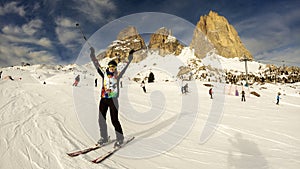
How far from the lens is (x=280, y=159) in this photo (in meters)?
4.87

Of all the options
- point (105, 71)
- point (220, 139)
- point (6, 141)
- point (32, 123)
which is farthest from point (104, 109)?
point (220, 139)

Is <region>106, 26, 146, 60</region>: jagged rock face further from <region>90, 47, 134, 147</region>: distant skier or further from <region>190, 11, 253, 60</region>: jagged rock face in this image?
<region>190, 11, 253, 60</region>: jagged rock face

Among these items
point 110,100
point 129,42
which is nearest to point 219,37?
point 129,42

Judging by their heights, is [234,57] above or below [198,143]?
above

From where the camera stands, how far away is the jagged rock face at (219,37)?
555 feet

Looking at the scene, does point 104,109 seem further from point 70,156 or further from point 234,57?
point 234,57

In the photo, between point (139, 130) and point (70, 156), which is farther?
point (139, 130)

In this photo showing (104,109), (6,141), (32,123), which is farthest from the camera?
(32,123)

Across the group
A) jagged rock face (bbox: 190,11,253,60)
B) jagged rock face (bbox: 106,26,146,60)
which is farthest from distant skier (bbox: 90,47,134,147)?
jagged rock face (bbox: 190,11,253,60)

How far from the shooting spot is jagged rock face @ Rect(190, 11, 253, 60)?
16925cm

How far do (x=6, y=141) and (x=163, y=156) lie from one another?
3.72 m

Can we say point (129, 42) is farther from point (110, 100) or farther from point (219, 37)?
point (219, 37)

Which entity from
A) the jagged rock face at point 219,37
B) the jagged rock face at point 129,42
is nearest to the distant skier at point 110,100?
the jagged rock face at point 129,42

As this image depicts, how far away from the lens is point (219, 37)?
17262 cm
